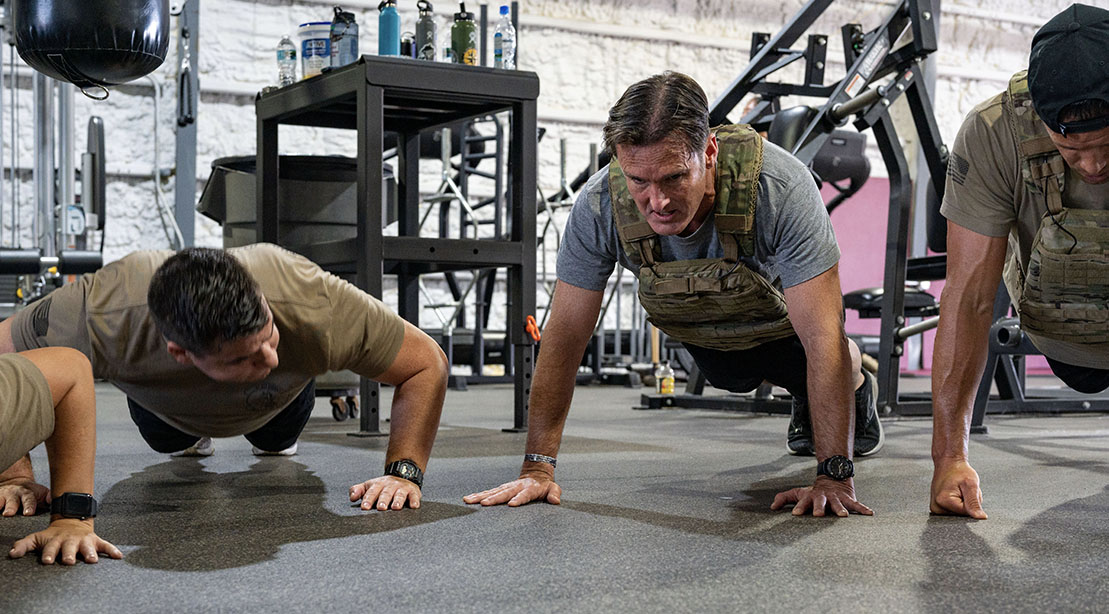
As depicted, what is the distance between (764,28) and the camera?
9.38m

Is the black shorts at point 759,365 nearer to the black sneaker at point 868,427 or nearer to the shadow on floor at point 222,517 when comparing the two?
the black sneaker at point 868,427

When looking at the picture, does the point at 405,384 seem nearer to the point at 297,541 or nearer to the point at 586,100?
the point at 297,541

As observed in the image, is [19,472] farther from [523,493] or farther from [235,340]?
[523,493]

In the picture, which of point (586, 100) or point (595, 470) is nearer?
point (595, 470)

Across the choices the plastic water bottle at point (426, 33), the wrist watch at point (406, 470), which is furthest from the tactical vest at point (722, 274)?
the plastic water bottle at point (426, 33)

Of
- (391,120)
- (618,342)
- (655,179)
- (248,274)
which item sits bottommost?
(618,342)

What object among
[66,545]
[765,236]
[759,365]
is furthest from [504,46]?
[66,545]

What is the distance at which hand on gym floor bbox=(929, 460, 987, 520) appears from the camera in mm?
1851

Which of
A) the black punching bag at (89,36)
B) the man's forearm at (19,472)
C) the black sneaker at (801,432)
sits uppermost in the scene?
the black punching bag at (89,36)

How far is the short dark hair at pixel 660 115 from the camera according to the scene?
1853 mm

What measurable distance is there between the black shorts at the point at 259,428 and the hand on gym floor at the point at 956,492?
1346mm

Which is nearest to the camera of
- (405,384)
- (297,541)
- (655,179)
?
(297,541)

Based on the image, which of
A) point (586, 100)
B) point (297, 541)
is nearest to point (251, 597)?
point (297, 541)

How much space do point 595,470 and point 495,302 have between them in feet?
19.1
